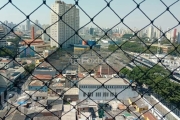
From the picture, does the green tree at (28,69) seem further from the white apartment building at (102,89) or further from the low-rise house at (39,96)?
the white apartment building at (102,89)

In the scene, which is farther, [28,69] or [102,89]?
[102,89]

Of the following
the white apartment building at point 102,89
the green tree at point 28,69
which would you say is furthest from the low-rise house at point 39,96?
the white apartment building at point 102,89

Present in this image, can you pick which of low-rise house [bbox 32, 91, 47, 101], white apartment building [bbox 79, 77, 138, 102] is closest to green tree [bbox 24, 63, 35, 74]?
low-rise house [bbox 32, 91, 47, 101]

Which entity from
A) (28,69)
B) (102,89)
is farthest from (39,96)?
(28,69)

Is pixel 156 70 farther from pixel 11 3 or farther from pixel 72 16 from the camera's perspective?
pixel 11 3

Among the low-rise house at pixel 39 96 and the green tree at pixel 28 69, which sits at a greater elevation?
the green tree at pixel 28 69

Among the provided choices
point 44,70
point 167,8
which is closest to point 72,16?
point 44,70

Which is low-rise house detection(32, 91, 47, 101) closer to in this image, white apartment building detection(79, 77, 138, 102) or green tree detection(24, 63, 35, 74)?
green tree detection(24, 63, 35, 74)

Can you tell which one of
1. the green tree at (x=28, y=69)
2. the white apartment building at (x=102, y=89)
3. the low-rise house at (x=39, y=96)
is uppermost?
the green tree at (x=28, y=69)

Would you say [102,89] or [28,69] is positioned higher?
[28,69]

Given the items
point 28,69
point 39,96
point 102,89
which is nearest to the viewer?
point 28,69

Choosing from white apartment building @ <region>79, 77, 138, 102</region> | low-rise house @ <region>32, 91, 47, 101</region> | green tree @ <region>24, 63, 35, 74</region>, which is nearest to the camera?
green tree @ <region>24, 63, 35, 74</region>

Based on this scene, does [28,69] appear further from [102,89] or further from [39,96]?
[102,89]
